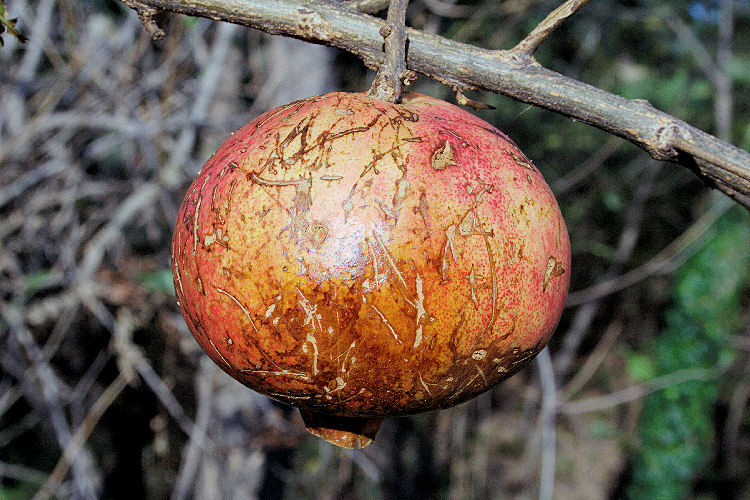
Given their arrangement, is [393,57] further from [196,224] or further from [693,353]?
[693,353]

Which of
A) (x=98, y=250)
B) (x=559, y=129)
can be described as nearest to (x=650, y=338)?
(x=559, y=129)

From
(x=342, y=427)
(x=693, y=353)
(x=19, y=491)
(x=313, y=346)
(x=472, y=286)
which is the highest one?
(x=693, y=353)

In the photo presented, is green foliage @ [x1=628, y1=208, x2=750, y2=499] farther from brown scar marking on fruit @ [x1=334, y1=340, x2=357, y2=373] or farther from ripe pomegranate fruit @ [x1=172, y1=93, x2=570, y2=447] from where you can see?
brown scar marking on fruit @ [x1=334, y1=340, x2=357, y2=373]

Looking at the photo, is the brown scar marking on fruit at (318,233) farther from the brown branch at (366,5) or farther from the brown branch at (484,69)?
the brown branch at (366,5)

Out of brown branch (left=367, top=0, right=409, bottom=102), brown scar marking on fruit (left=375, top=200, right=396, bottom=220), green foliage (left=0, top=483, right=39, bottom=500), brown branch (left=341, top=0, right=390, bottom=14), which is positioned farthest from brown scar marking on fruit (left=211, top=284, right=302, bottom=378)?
green foliage (left=0, top=483, right=39, bottom=500)

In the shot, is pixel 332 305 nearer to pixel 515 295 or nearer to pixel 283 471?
pixel 515 295

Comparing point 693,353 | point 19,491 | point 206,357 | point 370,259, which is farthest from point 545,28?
point 693,353

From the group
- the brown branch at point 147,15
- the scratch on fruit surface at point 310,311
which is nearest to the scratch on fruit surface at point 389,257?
the scratch on fruit surface at point 310,311
